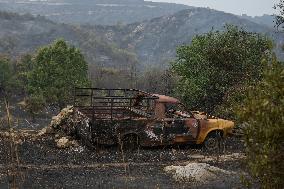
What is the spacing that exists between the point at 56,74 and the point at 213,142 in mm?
31063

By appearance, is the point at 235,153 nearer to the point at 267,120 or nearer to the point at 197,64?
the point at 197,64

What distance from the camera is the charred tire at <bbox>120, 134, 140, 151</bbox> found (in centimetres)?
Result: 1575

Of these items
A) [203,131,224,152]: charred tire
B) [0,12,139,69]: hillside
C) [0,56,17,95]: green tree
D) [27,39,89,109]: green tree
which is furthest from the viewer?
[0,12,139,69]: hillside

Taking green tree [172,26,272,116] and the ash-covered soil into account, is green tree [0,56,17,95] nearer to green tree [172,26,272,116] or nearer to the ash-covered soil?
green tree [172,26,272,116]

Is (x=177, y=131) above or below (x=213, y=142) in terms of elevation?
above

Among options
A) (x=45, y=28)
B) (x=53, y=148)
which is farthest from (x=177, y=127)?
(x=45, y=28)

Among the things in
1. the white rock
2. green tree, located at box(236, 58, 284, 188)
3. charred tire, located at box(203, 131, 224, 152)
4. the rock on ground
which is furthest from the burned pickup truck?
green tree, located at box(236, 58, 284, 188)

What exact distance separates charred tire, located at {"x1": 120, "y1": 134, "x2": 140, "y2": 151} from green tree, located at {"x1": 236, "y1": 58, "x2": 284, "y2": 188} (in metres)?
10.1

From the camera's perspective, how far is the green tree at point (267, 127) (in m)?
5.36

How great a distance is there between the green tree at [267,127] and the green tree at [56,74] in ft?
131

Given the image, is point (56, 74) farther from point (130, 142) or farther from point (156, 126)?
point (156, 126)

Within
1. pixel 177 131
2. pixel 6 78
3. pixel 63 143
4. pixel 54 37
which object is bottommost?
pixel 6 78

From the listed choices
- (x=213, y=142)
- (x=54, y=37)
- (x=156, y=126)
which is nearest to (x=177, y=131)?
(x=156, y=126)

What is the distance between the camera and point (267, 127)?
5.34 m
